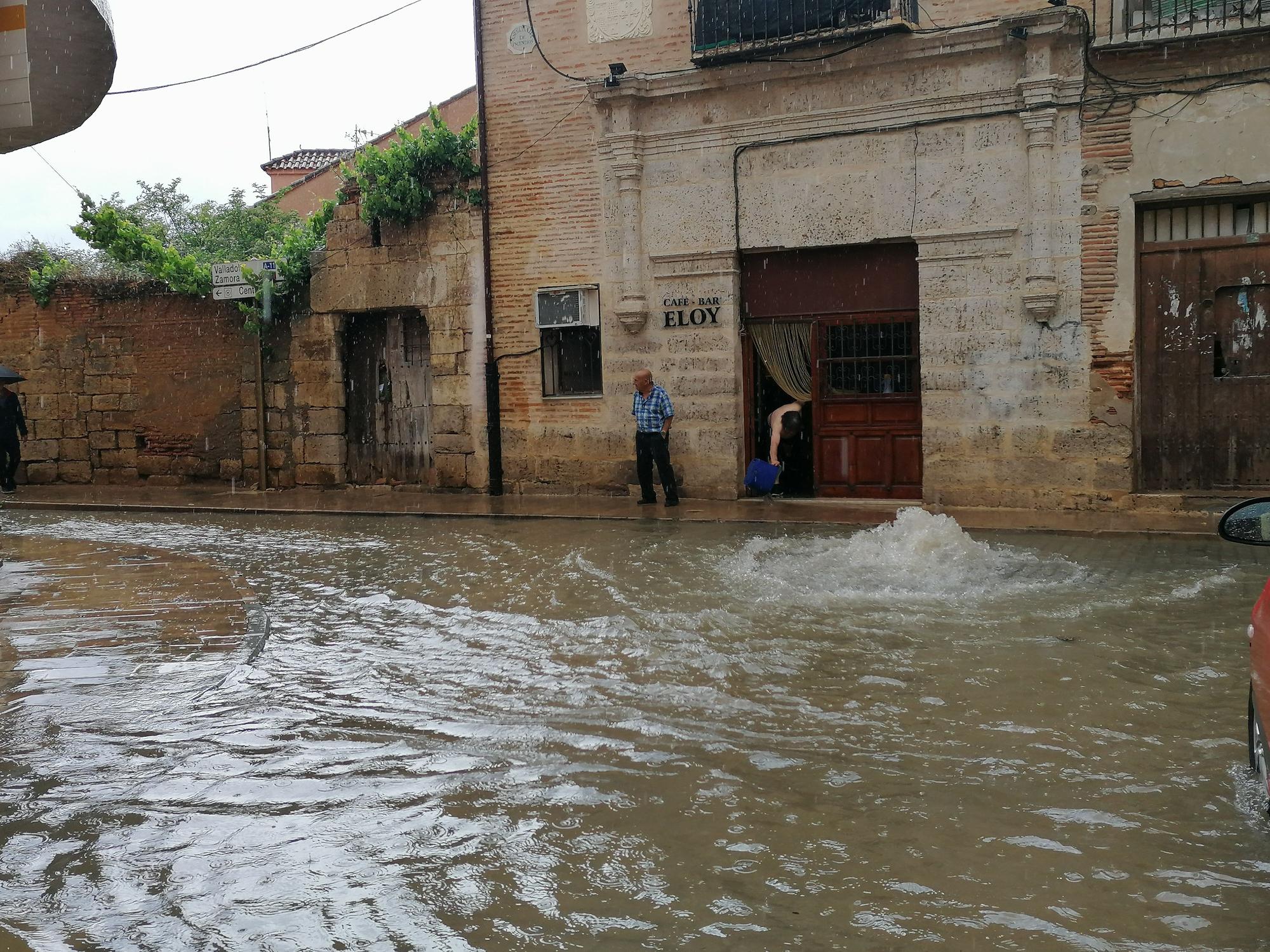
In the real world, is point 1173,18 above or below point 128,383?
above

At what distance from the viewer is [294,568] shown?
416 inches

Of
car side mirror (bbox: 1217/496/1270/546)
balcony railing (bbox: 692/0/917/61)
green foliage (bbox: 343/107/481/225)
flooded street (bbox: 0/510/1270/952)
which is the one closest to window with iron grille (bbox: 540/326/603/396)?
green foliage (bbox: 343/107/481/225)

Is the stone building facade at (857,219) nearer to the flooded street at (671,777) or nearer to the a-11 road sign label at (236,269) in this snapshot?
the a-11 road sign label at (236,269)

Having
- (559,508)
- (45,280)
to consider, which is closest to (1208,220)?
(559,508)

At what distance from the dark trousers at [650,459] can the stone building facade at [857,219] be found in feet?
2.09

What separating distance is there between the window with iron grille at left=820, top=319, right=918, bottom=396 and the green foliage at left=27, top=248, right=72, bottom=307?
12342mm

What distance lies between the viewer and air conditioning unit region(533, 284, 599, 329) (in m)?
15.4

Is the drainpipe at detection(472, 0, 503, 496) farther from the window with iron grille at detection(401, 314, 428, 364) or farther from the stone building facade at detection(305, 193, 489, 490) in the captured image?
the window with iron grille at detection(401, 314, 428, 364)

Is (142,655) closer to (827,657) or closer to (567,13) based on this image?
(827,657)

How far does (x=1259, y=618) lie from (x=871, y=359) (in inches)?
420

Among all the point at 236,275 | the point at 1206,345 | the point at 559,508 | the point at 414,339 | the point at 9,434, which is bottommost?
the point at 559,508

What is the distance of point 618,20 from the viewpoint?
1501 cm

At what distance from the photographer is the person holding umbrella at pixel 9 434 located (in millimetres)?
17328

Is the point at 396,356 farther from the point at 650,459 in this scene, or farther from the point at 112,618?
the point at 112,618
